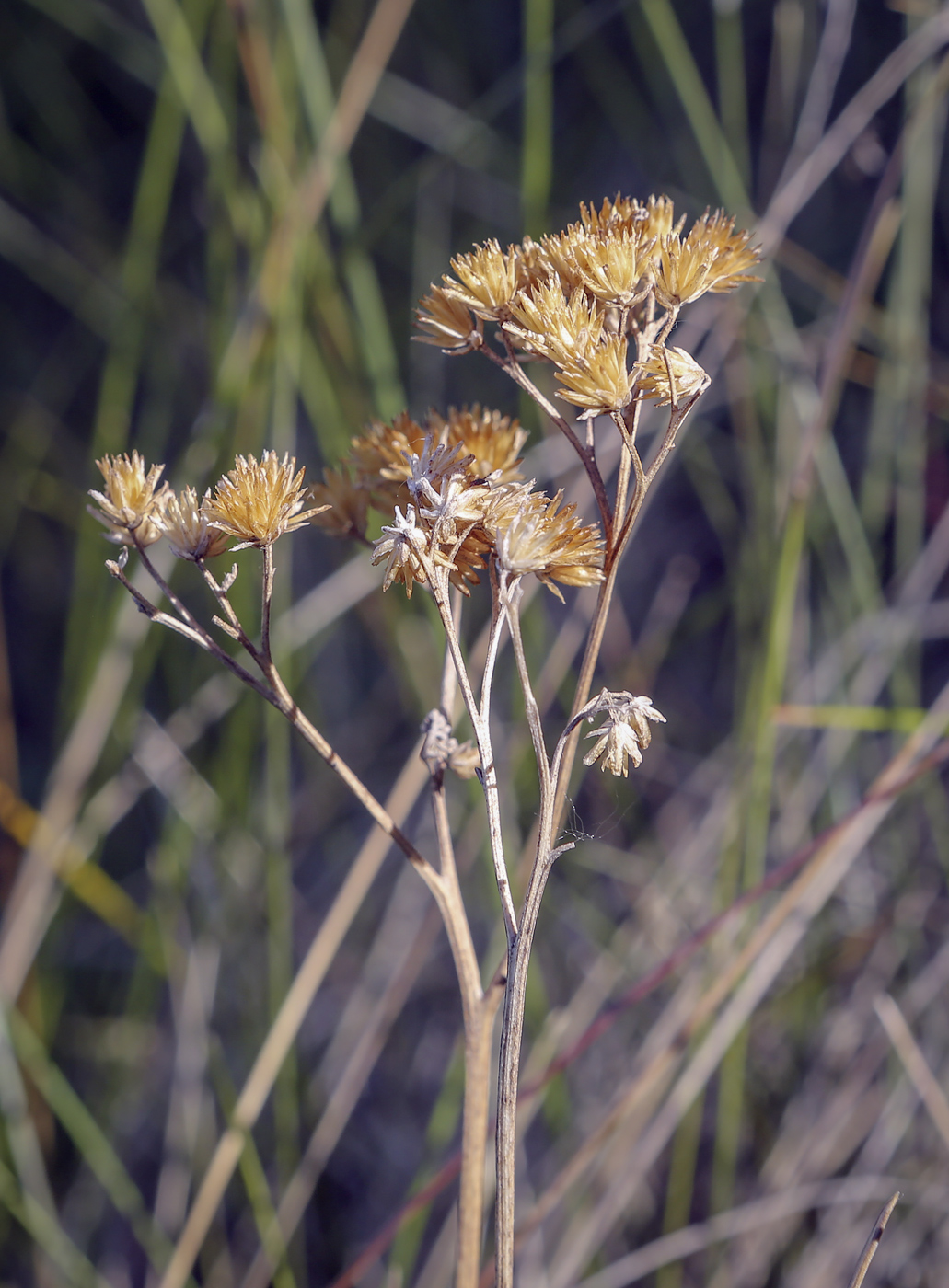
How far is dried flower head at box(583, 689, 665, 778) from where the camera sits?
355 mm

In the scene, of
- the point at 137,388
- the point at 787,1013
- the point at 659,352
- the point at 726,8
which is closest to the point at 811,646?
the point at 787,1013

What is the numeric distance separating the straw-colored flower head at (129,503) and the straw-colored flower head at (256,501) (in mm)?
43

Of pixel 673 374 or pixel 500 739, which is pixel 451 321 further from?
pixel 500 739

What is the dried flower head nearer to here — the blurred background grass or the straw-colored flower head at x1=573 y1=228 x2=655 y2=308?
the straw-colored flower head at x1=573 y1=228 x2=655 y2=308

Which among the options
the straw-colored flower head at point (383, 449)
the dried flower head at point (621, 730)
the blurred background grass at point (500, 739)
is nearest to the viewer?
the dried flower head at point (621, 730)

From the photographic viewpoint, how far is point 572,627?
88cm

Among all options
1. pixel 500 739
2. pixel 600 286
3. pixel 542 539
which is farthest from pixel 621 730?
pixel 500 739

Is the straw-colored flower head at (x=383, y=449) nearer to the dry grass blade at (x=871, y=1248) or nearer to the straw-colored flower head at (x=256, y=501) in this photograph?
the straw-colored flower head at (x=256, y=501)

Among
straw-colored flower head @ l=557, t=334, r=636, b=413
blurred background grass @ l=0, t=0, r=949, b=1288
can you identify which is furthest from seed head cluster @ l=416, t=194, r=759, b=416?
blurred background grass @ l=0, t=0, r=949, b=1288

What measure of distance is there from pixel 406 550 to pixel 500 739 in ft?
2.63

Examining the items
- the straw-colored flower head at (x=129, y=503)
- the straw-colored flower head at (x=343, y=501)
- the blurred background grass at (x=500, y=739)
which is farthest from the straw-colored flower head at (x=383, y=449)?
the blurred background grass at (x=500, y=739)

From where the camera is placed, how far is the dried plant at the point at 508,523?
37cm

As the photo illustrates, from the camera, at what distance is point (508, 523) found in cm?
39

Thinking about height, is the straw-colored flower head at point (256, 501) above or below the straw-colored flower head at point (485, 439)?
below
